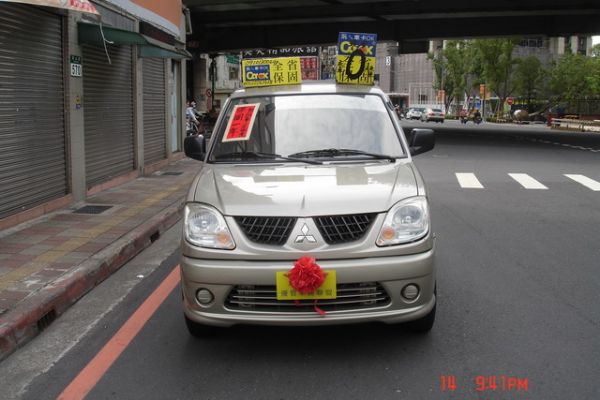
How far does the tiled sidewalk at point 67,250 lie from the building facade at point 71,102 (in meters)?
0.45

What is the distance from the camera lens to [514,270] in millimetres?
6293

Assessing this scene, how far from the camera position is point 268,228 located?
12.8 ft

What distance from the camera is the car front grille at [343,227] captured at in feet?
12.8

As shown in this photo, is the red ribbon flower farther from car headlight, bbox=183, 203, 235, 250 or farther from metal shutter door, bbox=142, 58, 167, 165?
metal shutter door, bbox=142, 58, 167, 165

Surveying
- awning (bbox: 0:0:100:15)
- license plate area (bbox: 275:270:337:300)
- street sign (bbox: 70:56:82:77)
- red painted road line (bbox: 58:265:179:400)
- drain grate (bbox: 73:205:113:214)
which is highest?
awning (bbox: 0:0:100:15)

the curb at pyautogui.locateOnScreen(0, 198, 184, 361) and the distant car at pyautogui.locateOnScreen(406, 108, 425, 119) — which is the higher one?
the distant car at pyautogui.locateOnScreen(406, 108, 425, 119)

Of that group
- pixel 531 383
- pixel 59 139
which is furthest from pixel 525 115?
pixel 531 383

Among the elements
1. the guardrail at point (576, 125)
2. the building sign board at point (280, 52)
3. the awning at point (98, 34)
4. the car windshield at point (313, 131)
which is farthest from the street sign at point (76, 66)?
the guardrail at point (576, 125)

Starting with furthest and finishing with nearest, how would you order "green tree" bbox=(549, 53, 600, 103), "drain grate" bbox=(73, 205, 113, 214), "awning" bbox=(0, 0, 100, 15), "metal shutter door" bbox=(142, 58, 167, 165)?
"green tree" bbox=(549, 53, 600, 103) → "metal shutter door" bbox=(142, 58, 167, 165) → "drain grate" bbox=(73, 205, 113, 214) → "awning" bbox=(0, 0, 100, 15)

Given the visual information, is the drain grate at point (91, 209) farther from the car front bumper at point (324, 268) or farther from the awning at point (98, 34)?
the car front bumper at point (324, 268)

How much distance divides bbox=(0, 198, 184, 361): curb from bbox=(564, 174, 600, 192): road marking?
8719 mm

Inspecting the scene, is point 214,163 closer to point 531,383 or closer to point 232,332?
point 232,332

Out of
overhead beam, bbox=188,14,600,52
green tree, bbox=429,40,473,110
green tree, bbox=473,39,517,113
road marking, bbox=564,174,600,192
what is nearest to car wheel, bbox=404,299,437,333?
road marking, bbox=564,174,600,192

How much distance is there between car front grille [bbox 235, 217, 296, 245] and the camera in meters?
3.89
